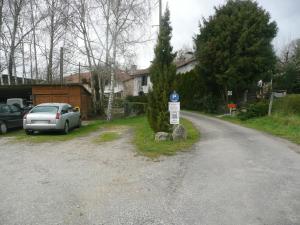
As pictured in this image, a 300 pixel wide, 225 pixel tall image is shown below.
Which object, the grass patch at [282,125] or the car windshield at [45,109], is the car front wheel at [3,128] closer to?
the car windshield at [45,109]

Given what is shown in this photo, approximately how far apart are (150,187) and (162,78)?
6961 mm

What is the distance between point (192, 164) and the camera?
7.88 meters

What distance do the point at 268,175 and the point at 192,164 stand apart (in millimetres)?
1911

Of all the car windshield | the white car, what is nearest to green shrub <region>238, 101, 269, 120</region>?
the white car

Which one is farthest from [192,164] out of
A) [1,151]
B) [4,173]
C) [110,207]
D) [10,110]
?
[10,110]

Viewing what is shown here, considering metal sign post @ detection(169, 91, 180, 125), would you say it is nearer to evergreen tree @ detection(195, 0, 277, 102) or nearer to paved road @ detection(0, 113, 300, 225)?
paved road @ detection(0, 113, 300, 225)

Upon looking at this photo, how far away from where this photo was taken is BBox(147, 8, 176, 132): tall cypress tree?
12156mm

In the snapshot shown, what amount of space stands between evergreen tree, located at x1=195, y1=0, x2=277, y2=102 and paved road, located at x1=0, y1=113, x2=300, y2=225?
49.7 feet

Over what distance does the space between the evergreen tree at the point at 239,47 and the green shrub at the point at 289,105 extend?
4.93m

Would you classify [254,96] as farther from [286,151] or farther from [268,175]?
[268,175]

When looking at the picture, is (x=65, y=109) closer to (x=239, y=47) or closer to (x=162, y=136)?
(x=162, y=136)

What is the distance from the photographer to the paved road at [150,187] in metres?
4.46

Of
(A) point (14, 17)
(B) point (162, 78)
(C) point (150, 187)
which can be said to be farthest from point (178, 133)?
(A) point (14, 17)

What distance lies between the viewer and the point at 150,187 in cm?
589
